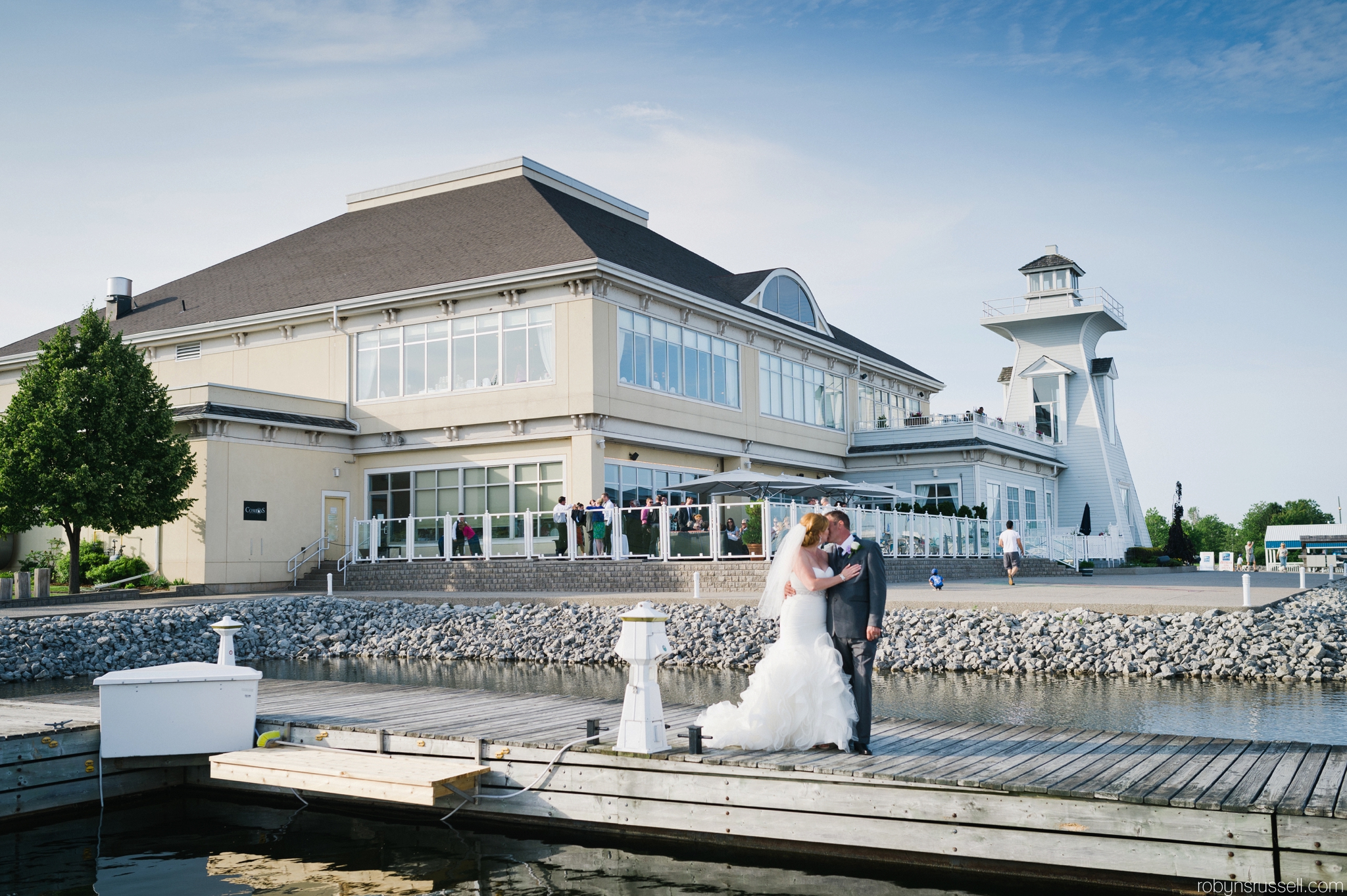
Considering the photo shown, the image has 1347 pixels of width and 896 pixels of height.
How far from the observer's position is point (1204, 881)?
248 inches

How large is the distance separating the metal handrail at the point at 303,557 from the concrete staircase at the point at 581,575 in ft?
0.78

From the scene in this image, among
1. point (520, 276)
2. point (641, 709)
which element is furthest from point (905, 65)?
point (641, 709)

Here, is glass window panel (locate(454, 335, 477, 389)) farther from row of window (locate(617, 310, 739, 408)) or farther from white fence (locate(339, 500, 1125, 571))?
row of window (locate(617, 310, 739, 408))

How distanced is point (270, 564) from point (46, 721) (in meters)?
19.8

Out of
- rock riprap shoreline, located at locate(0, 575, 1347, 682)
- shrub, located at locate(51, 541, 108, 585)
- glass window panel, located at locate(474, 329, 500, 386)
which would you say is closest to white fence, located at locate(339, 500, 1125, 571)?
rock riprap shoreline, located at locate(0, 575, 1347, 682)

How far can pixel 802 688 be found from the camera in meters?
8.05

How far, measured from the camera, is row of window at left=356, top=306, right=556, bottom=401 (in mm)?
30031

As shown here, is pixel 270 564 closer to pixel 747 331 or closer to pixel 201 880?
pixel 747 331

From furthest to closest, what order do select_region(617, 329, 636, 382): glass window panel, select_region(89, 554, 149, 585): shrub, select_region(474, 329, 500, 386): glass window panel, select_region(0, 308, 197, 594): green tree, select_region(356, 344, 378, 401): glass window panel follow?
select_region(356, 344, 378, 401): glass window panel
select_region(474, 329, 500, 386): glass window panel
select_region(617, 329, 636, 382): glass window panel
select_region(89, 554, 149, 585): shrub
select_region(0, 308, 197, 594): green tree

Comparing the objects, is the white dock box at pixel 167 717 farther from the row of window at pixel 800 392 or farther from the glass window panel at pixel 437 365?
the row of window at pixel 800 392

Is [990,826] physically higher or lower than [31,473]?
lower

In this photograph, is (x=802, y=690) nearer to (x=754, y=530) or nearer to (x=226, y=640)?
(x=226, y=640)

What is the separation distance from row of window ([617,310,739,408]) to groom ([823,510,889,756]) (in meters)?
22.2

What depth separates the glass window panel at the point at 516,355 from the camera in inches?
1188
